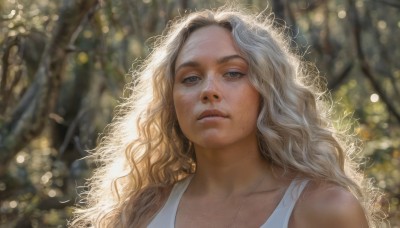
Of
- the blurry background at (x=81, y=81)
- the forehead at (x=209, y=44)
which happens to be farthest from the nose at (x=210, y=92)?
the blurry background at (x=81, y=81)

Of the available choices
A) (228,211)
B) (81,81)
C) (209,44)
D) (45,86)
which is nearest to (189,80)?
(209,44)

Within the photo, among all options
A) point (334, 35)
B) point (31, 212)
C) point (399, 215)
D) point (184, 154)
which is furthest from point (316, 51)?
point (184, 154)

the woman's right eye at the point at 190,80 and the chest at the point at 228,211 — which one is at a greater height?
the woman's right eye at the point at 190,80

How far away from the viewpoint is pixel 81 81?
8984mm

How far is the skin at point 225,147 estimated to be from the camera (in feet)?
12.5

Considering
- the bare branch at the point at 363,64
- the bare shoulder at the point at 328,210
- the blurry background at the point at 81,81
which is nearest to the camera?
the bare shoulder at the point at 328,210

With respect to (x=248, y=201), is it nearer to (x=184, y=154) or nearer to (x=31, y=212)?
(x=184, y=154)

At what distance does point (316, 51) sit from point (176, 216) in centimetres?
535

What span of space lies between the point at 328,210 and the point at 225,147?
0.46 meters

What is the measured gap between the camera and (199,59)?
3990 mm

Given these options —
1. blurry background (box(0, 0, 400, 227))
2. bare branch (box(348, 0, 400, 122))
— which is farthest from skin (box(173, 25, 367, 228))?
bare branch (box(348, 0, 400, 122))

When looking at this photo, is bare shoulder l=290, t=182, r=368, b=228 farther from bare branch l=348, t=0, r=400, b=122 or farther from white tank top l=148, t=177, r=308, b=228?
bare branch l=348, t=0, r=400, b=122

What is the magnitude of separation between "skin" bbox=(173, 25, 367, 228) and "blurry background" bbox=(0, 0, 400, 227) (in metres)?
1.41

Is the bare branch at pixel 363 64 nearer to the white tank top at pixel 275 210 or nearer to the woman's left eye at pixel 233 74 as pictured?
the white tank top at pixel 275 210
